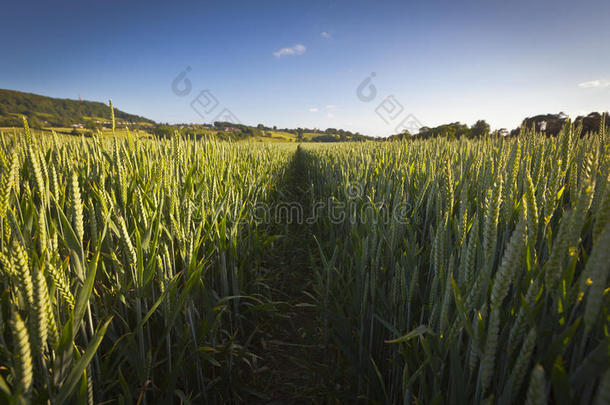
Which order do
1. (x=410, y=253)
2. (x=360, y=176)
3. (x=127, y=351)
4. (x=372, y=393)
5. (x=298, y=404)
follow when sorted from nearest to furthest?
(x=127, y=351) → (x=410, y=253) → (x=372, y=393) → (x=298, y=404) → (x=360, y=176)

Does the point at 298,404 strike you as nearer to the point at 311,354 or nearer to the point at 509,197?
the point at 311,354

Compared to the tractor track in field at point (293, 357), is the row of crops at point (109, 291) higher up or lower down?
higher up

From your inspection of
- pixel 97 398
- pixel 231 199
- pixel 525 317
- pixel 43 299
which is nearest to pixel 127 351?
pixel 97 398

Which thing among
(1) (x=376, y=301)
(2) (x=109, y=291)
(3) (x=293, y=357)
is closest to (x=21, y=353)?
(2) (x=109, y=291)

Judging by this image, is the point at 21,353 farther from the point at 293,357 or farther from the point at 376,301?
the point at 293,357

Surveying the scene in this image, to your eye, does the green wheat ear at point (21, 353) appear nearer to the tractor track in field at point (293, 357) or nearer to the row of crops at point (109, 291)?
the row of crops at point (109, 291)

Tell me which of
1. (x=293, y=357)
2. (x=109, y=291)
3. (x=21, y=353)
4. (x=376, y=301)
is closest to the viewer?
(x=21, y=353)

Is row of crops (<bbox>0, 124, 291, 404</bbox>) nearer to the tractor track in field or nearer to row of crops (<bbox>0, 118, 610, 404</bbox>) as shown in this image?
row of crops (<bbox>0, 118, 610, 404</bbox>)

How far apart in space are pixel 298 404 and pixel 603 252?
171 cm

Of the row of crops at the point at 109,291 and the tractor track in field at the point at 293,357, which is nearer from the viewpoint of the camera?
the row of crops at the point at 109,291

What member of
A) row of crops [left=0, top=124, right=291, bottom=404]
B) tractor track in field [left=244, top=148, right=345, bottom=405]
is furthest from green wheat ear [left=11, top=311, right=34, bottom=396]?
tractor track in field [left=244, top=148, right=345, bottom=405]

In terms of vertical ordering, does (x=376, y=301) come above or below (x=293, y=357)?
above

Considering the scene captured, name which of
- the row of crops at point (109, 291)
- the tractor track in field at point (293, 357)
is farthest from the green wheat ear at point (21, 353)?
the tractor track in field at point (293, 357)

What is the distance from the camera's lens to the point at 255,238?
2.48 metres
